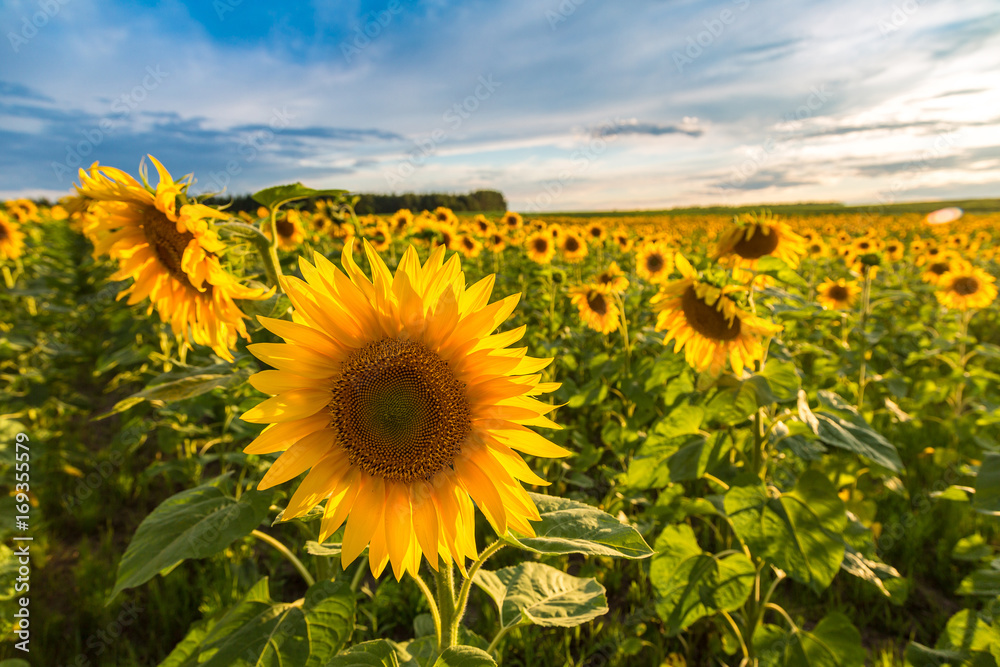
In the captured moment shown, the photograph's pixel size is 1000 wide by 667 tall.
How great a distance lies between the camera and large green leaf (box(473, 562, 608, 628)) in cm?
149

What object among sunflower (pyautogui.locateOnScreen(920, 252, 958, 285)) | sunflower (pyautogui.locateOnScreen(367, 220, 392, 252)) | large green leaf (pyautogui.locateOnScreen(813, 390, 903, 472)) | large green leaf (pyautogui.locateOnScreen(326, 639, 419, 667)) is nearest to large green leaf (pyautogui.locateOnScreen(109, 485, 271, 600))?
large green leaf (pyautogui.locateOnScreen(326, 639, 419, 667))

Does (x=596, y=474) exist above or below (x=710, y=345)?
below

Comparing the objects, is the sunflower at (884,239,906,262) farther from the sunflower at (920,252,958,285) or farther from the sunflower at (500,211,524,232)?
the sunflower at (500,211,524,232)

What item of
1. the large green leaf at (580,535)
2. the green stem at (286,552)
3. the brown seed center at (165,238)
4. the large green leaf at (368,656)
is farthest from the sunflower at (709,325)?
the brown seed center at (165,238)

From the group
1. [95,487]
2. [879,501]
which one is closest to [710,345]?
[879,501]

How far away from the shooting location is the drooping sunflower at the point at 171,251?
193cm

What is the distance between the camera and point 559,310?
305 inches

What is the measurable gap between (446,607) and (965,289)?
9.28 metres

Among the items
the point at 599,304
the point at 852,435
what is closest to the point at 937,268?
the point at 599,304

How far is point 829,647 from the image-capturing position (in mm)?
2357

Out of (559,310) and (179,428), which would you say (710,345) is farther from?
(559,310)

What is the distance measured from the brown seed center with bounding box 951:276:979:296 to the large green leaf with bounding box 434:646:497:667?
923cm

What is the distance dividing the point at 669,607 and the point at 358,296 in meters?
2.10

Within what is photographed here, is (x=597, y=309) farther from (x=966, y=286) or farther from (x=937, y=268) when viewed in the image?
(x=937, y=268)
